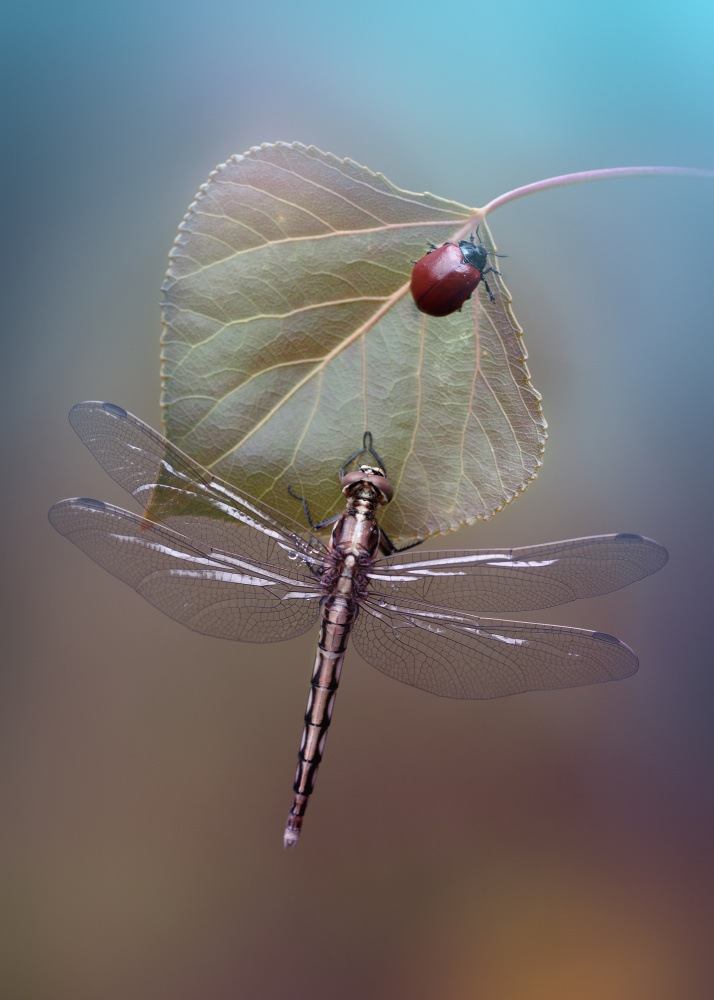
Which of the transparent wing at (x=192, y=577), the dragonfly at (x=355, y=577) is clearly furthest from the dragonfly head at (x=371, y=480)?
the transparent wing at (x=192, y=577)

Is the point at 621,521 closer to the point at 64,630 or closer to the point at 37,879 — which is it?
the point at 64,630

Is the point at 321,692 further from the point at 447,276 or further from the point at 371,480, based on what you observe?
the point at 447,276

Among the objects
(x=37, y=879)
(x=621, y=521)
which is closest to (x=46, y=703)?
(x=37, y=879)

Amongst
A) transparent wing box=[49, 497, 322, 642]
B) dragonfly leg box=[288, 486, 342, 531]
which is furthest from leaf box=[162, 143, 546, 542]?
transparent wing box=[49, 497, 322, 642]

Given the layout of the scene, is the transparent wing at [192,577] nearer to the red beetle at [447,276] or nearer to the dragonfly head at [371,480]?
the dragonfly head at [371,480]

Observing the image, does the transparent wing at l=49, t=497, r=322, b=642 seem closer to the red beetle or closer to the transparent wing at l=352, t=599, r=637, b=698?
the transparent wing at l=352, t=599, r=637, b=698

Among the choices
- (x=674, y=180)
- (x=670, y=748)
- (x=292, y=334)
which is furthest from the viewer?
(x=670, y=748)
